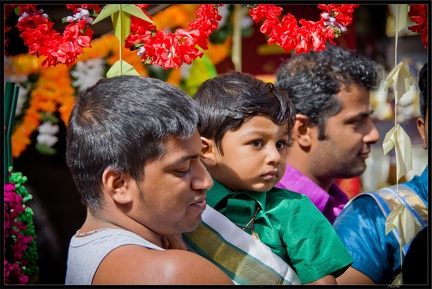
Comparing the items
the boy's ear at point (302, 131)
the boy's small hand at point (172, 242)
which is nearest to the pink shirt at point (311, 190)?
the boy's ear at point (302, 131)

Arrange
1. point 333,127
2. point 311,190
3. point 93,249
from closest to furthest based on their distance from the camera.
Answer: point 93,249
point 311,190
point 333,127

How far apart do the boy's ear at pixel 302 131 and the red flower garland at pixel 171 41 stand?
4.06ft

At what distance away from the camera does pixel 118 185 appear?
6.16 ft

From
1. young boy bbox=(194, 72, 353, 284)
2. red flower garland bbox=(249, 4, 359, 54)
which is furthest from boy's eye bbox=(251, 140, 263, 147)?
red flower garland bbox=(249, 4, 359, 54)

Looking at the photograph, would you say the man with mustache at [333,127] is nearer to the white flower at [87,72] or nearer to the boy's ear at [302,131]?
the boy's ear at [302,131]

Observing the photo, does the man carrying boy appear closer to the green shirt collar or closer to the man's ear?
the man's ear

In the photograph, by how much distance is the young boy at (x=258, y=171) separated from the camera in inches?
92.8

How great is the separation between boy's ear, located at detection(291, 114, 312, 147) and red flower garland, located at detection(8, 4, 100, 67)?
4.90ft

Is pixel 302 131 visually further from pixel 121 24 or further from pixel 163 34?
pixel 121 24

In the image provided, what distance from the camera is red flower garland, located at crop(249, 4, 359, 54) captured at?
2447mm

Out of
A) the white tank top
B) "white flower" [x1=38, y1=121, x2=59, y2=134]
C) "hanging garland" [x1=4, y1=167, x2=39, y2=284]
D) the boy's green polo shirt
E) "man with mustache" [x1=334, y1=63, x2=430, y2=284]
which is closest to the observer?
the white tank top

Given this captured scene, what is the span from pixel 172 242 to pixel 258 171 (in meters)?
0.51

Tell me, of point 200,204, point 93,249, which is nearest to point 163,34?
point 200,204

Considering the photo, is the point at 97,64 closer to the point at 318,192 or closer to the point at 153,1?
the point at 318,192
